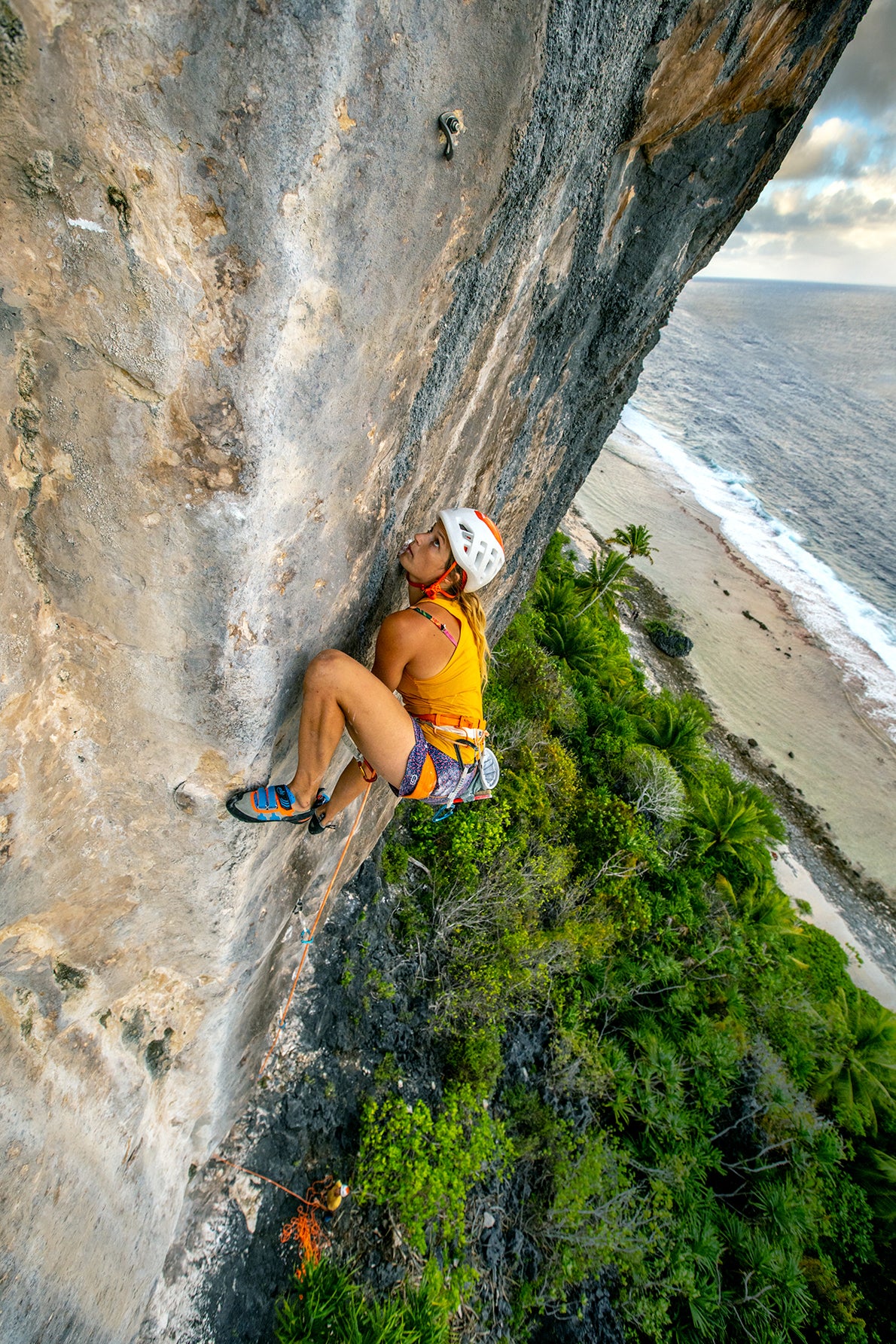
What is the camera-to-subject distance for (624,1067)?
7703mm

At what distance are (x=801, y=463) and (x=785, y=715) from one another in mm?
26311

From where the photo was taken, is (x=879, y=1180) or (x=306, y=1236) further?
(x=879, y=1180)

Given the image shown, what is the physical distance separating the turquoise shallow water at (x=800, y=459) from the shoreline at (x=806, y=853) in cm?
698

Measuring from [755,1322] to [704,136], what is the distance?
419 inches

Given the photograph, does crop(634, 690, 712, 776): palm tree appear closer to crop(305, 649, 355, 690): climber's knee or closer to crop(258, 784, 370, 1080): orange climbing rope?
crop(258, 784, 370, 1080): orange climbing rope

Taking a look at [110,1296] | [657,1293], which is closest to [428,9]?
[110,1296]

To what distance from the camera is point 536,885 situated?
743 centimetres

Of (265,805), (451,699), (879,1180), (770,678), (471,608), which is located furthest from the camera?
(770,678)

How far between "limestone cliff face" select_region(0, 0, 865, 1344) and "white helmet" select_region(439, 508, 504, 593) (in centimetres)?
30

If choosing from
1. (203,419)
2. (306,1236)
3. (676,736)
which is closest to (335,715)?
(203,419)

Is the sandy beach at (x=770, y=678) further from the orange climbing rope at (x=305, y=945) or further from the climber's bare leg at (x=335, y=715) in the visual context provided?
the climber's bare leg at (x=335, y=715)

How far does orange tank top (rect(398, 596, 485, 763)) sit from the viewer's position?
10.8ft

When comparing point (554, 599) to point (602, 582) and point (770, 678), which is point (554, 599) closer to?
point (602, 582)

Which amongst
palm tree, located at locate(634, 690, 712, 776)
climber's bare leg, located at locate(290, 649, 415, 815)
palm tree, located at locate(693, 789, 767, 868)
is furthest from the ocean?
climber's bare leg, located at locate(290, 649, 415, 815)
